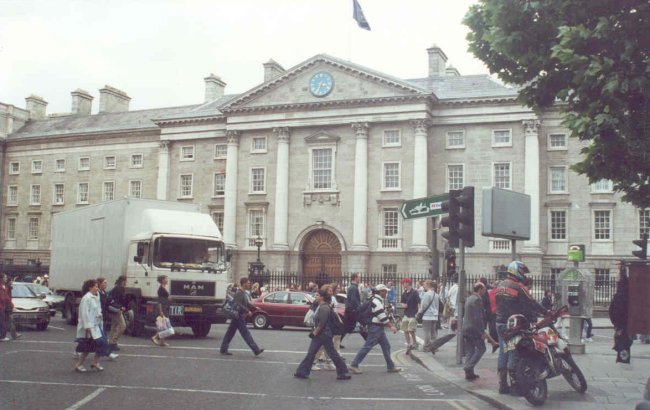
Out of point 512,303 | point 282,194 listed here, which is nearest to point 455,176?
point 282,194

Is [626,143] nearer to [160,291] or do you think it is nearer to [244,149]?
[160,291]

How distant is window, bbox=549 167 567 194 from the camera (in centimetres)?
4644

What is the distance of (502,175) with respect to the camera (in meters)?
47.2

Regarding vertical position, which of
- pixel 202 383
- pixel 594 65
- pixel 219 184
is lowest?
Result: pixel 202 383

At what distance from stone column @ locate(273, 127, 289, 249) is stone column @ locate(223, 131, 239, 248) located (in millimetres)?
3171

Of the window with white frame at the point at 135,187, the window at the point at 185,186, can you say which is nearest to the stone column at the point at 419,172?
the window at the point at 185,186

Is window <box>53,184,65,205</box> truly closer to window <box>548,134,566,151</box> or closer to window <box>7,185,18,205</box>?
window <box>7,185,18,205</box>

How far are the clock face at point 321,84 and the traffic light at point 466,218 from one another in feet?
118

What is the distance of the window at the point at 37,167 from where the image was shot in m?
63.8

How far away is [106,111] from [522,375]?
61.6m

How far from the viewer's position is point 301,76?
5125 cm

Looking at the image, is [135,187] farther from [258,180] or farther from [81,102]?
[81,102]

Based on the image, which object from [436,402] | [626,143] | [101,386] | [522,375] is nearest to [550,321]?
[522,375]

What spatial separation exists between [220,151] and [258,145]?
388 cm
